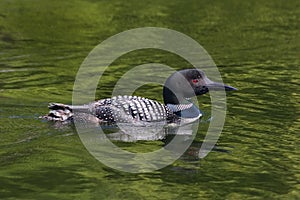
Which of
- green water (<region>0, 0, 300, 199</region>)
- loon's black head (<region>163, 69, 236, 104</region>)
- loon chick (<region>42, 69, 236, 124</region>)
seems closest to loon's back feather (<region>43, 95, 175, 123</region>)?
loon chick (<region>42, 69, 236, 124</region>)

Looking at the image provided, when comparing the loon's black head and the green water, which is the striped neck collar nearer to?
the loon's black head

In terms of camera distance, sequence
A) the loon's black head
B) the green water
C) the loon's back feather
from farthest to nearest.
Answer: the loon's black head
the loon's back feather
the green water

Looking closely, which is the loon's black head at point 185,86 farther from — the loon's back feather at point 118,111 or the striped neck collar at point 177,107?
the loon's back feather at point 118,111

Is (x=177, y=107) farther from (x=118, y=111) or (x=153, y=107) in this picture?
(x=118, y=111)

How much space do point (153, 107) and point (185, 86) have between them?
59cm

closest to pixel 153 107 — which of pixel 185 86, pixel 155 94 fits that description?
pixel 185 86

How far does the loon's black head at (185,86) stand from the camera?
389 inches

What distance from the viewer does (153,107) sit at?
31.6ft

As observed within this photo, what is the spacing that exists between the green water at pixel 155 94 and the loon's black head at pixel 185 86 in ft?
1.83

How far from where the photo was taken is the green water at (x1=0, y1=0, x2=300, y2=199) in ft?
24.8

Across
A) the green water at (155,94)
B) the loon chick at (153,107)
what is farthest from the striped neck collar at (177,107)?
the green water at (155,94)

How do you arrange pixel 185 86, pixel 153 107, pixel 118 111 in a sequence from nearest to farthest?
pixel 118 111 → pixel 153 107 → pixel 185 86

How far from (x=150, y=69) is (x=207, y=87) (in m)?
A: 3.31

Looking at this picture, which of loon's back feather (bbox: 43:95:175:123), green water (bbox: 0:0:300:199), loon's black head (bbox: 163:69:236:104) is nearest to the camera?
green water (bbox: 0:0:300:199)
